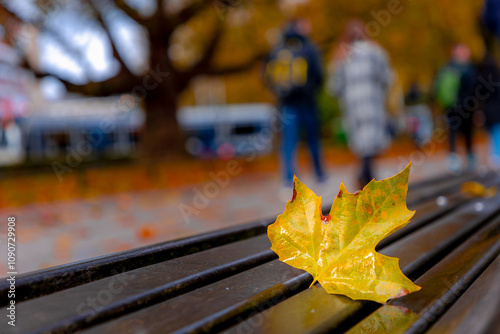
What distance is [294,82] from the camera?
593 cm

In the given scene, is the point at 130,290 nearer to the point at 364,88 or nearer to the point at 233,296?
the point at 233,296

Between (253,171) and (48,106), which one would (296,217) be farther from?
(48,106)

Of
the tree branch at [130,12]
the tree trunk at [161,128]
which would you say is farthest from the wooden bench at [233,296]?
the tree trunk at [161,128]

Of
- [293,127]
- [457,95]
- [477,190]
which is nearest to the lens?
[477,190]

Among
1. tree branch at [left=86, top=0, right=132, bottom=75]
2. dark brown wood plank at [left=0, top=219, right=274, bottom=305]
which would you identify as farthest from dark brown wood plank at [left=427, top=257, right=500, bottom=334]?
tree branch at [left=86, top=0, right=132, bottom=75]

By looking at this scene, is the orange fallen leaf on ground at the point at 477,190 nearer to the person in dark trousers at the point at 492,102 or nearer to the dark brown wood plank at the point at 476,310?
the dark brown wood plank at the point at 476,310

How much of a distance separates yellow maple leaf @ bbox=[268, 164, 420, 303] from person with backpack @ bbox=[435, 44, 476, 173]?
22.7ft

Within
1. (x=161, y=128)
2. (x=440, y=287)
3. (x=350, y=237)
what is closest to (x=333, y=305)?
(x=350, y=237)

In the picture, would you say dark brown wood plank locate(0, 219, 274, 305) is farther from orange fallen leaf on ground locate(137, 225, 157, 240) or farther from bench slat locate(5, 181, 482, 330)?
orange fallen leaf on ground locate(137, 225, 157, 240)

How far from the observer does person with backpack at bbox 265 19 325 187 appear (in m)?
5.96

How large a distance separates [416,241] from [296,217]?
607 millimetres

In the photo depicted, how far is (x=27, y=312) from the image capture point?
92cm

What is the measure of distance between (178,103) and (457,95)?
25.3 feet

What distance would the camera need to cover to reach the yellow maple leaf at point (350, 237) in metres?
0.97
